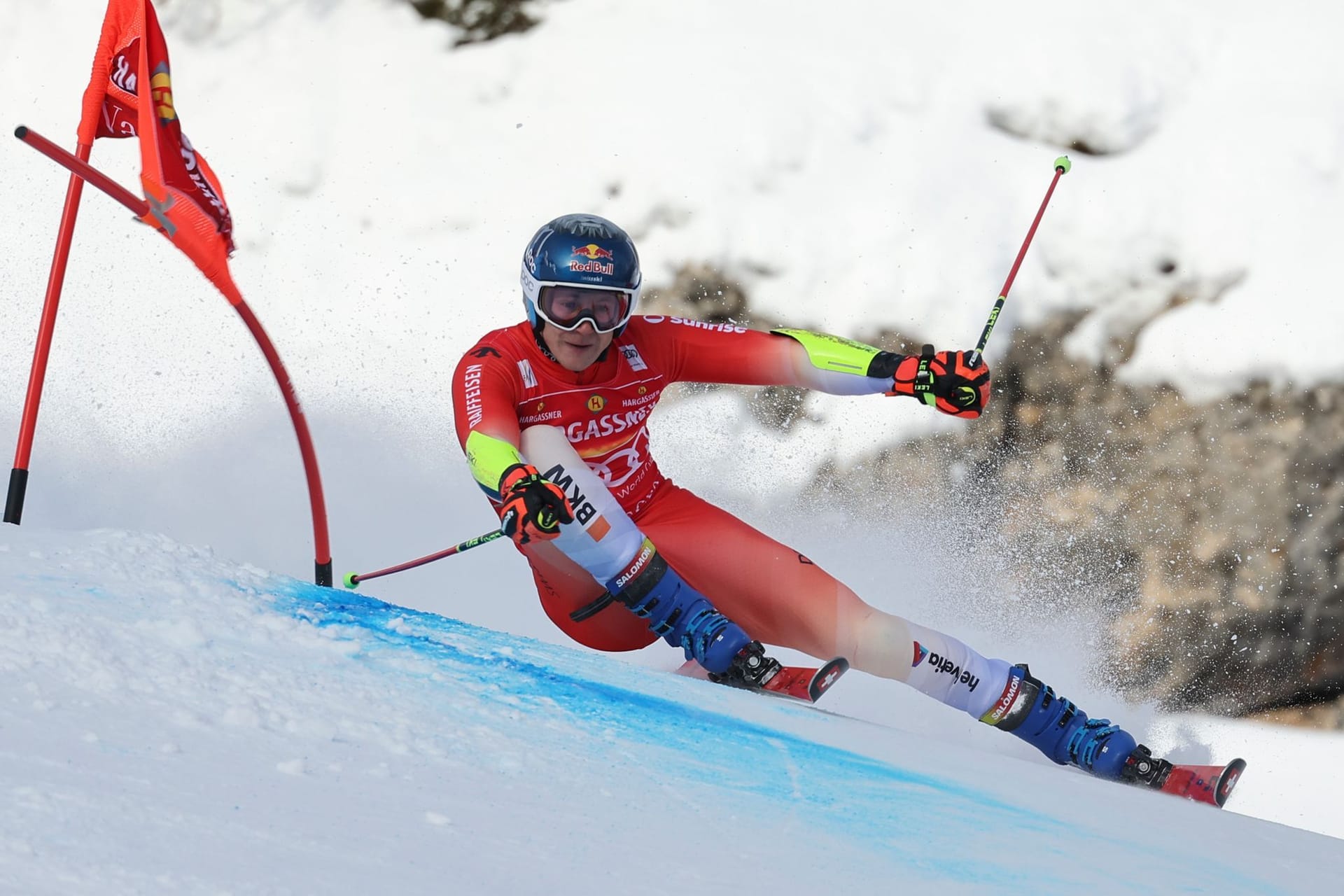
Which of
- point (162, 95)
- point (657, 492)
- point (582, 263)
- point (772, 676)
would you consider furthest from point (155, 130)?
point (772, 676)

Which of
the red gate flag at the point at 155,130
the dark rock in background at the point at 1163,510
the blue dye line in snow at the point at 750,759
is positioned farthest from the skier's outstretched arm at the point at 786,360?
the dark rock in background at the point at 1163,510

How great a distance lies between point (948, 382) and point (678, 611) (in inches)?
41.0

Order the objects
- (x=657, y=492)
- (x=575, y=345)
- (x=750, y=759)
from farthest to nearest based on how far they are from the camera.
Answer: (x=657, y=492) < (x=575, y=345) < (x=750, y=759)

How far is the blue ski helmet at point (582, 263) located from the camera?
12.0 ft

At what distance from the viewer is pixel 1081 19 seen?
677 cm

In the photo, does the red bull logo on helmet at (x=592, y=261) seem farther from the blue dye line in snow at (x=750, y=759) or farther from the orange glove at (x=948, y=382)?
the blue dye line in snow at (x=750, y=759)

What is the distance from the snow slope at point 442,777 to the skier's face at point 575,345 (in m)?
1.01

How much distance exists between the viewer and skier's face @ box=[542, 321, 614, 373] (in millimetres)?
3727

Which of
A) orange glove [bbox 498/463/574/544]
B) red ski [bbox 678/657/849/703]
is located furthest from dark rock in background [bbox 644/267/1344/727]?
orange glove [bbox 498/463/574/544]

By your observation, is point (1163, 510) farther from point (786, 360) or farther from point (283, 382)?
point (283, 382)

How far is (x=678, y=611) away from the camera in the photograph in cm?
364

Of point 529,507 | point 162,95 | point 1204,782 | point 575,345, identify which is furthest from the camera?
point 162,95

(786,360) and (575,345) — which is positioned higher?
(786,360)

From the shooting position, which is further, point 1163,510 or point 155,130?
point 1163,510
